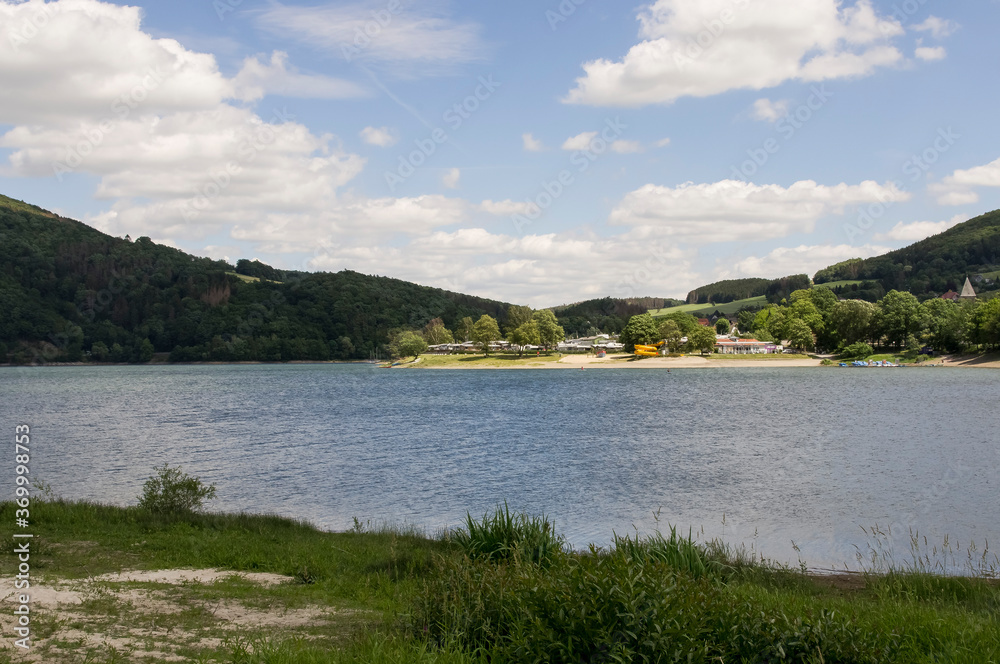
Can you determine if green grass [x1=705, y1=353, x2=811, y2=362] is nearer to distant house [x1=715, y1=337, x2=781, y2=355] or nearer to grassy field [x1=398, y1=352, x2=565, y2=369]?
distant house [x1=715, y1=337, x2=781, y2=355]

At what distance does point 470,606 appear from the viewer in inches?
299

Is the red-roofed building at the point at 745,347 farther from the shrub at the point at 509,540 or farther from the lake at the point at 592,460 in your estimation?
the shrub at the point at 509,540

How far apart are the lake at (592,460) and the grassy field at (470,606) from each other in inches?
295

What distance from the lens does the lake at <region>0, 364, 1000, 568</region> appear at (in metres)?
23.9

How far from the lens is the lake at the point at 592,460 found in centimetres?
2392

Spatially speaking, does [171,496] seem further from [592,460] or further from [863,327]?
[863,327]

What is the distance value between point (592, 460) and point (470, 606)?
100ft

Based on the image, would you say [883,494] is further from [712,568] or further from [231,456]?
[231,456]

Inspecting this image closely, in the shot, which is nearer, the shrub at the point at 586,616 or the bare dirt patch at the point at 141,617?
the shrub at the point at 586,616

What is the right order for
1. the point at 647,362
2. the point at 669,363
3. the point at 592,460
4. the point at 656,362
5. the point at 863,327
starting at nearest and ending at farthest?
the point at 592,460 < the point at 863,327 < the point at 669,363 < the point at 656,362 < the point at 647,362

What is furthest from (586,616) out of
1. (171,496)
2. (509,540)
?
(171,496)

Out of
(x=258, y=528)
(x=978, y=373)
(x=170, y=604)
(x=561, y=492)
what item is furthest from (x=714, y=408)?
(x=978, y=373)

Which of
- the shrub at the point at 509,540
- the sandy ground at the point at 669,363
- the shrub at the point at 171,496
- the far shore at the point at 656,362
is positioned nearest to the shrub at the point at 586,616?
the shrub at the point at 509,540

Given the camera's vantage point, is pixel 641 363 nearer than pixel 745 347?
Yes
